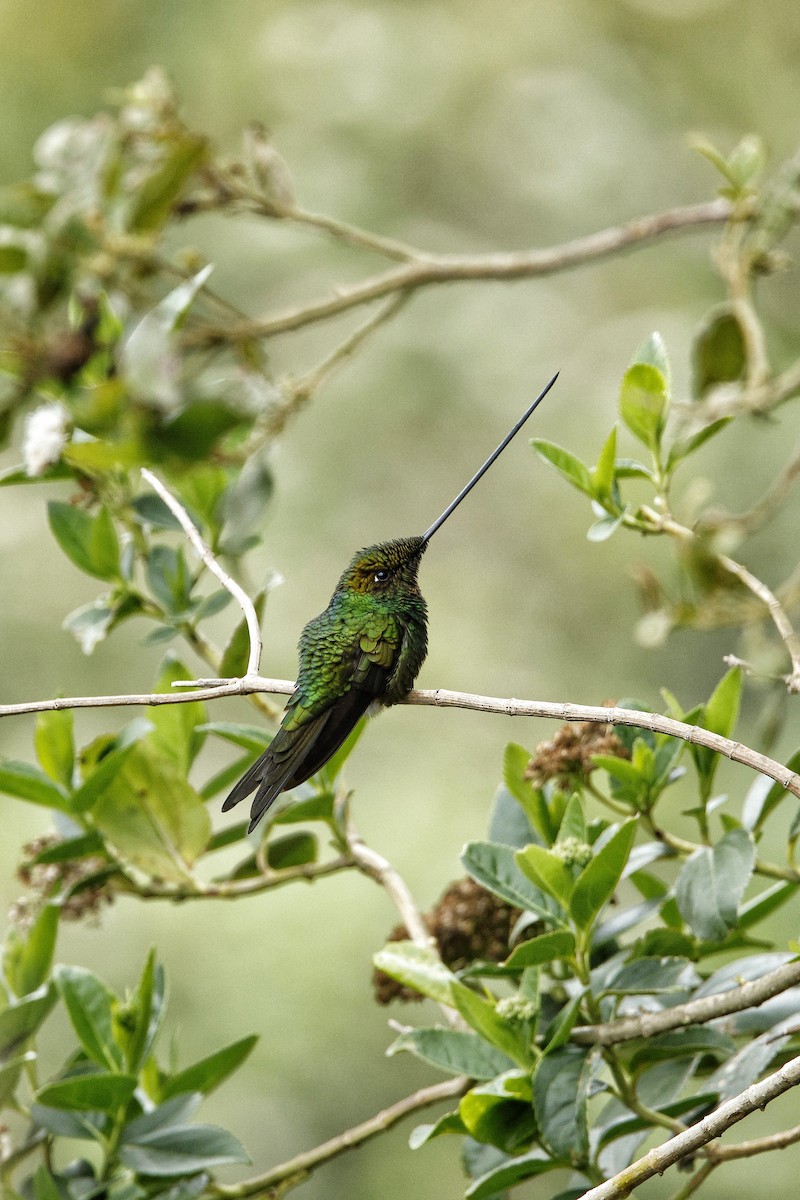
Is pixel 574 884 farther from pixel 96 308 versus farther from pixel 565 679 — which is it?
pixel 565 679

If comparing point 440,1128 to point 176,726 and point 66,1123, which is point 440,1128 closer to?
point 66,1123

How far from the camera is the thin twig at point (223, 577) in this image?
1436 millimetres

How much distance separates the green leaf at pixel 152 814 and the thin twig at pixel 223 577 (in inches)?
9.8

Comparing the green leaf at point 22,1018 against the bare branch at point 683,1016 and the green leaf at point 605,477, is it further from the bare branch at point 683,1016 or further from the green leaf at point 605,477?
the green leaf at point 605,477

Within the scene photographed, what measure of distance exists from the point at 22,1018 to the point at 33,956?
0.12 metres

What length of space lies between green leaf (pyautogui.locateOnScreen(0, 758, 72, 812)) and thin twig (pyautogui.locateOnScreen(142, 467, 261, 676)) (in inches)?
12.9

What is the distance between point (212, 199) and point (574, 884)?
6.05ft

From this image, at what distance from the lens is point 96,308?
6.14 ft

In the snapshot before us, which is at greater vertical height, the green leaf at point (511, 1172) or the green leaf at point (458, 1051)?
the green leaf at point (458, 1051)

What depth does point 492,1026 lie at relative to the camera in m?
1.37

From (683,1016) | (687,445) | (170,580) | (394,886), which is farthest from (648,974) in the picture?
(170,580)

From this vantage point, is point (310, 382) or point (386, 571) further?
point (310, 382)

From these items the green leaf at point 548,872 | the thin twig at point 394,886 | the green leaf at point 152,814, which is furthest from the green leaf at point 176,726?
the green leaf at point 548,872

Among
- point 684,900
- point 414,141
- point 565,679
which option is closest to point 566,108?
point 414,141
